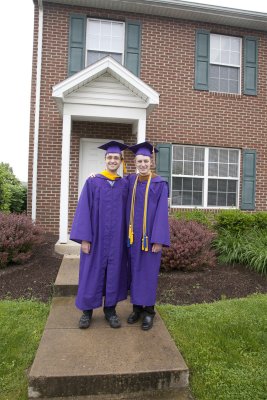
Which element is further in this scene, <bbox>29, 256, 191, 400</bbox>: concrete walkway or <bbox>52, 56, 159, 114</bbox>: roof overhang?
<bbox>52, 56, 159, 114</bbox>: roof overhang

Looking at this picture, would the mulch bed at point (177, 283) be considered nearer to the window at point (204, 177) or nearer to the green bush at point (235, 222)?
the green bush at point (235, 222)

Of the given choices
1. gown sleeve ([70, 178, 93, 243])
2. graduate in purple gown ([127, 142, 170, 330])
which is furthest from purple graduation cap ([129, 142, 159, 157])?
gown sleeve ([70, 178, 93, 243])

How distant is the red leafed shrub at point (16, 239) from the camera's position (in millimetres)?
5535

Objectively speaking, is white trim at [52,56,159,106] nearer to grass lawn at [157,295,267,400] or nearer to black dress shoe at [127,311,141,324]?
grass lawn at [157,295,267,400]

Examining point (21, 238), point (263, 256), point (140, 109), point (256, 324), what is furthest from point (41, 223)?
point (256, 324)

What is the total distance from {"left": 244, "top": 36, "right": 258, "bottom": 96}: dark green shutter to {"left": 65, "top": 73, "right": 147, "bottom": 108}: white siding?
12.8 ft

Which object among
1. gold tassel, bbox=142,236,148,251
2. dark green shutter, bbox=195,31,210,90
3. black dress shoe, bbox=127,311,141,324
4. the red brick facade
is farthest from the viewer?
dark green shutter, bbox=195,31,210,90

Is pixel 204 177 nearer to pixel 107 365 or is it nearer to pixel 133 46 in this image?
pixel 133 46

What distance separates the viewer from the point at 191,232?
6.04 meters

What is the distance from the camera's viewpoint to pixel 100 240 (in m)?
3.45

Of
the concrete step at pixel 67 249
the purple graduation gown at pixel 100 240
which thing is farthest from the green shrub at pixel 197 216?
the purple graduation gown at pixel 100 240

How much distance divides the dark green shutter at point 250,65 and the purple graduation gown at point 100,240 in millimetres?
7237

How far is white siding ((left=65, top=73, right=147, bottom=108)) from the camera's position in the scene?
6785 millimetres

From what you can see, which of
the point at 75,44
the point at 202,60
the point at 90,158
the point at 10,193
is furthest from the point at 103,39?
the point at 10,193
